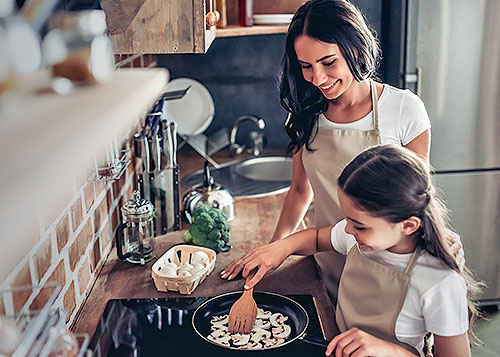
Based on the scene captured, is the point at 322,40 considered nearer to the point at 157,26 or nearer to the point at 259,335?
the point at 157,26

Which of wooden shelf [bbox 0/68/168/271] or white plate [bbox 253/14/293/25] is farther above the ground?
white plate [bbox 253/14/293/25]

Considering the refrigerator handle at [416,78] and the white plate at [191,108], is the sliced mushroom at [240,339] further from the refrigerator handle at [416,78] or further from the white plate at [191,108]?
the refrigerator handle at [416,78]

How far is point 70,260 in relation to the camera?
4.79ft

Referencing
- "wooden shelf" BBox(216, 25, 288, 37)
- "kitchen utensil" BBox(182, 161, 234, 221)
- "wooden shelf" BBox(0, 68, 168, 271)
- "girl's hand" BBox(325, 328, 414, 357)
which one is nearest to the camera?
"wooden shelf" BBox(0, 68, 168, 271)

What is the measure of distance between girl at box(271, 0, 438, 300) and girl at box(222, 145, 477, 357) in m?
0.37

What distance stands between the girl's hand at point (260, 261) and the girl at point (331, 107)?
204 millimetres

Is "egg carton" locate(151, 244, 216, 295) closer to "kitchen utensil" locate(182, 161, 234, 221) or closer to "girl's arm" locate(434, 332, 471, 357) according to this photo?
"kitchen utensil" locate(182, 161, 234, 221)

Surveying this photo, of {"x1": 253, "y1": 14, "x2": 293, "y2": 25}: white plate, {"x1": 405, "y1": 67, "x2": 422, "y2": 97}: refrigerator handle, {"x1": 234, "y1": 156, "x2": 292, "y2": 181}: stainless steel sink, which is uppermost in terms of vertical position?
{"x1": 253, "y1": 14, "x2": 293, "y2": 25}: white plate

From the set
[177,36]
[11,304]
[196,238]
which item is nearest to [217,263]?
[196,238]

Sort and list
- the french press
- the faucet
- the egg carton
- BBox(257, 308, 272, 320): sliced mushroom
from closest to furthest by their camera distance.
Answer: BBox(257, 308, 272, 320): sliced mushroom
the egg carton
the french press
the faucet

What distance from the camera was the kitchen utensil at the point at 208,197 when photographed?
2.16 metres

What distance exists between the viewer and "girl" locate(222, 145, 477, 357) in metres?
1.34

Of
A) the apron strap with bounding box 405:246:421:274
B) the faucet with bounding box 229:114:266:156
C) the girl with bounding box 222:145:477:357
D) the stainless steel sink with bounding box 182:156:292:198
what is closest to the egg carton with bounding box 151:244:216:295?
the girl with bounding box 222:145:477:357

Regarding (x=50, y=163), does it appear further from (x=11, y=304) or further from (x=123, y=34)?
(x=123, y=34)
